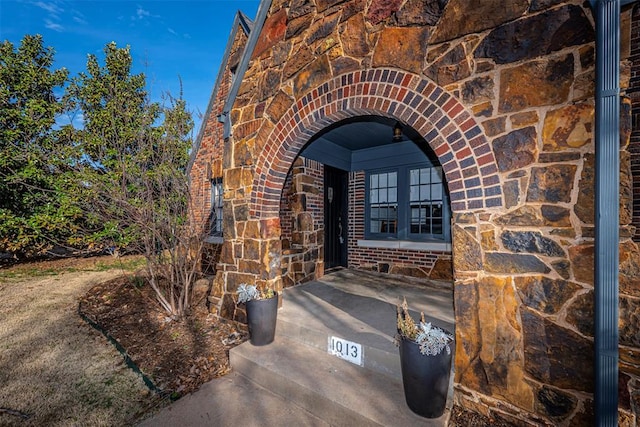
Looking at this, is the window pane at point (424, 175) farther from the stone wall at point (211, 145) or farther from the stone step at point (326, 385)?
the stone wall at point (211, 145)

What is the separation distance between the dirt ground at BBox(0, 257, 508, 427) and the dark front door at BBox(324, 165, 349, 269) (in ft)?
10.1

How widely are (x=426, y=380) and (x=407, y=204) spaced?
184 inches

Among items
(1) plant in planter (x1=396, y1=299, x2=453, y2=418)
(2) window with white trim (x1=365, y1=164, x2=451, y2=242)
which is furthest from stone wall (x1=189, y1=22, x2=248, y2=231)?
(1) plant in planter (x1=396, y1=299, x2=453, y2=418)

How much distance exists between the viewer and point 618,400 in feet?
6.09

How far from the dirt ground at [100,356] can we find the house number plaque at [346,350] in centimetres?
97

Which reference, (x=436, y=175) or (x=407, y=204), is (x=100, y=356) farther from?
(x=436, y=175)

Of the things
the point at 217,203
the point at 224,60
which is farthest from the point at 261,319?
the point at 224,60

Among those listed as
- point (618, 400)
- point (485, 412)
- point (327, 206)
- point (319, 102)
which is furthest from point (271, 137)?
point (618, 400)

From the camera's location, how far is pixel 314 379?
274cm

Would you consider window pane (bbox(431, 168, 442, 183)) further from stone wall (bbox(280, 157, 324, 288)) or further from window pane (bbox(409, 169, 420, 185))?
stone wall (bbox(280, 157, 324, 288))

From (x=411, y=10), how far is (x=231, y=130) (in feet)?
10.2

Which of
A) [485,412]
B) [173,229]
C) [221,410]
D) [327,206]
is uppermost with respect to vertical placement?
[327,206]

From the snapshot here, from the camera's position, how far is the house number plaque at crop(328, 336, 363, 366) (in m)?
2.89

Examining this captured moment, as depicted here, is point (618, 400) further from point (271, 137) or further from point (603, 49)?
point (271, 137)
